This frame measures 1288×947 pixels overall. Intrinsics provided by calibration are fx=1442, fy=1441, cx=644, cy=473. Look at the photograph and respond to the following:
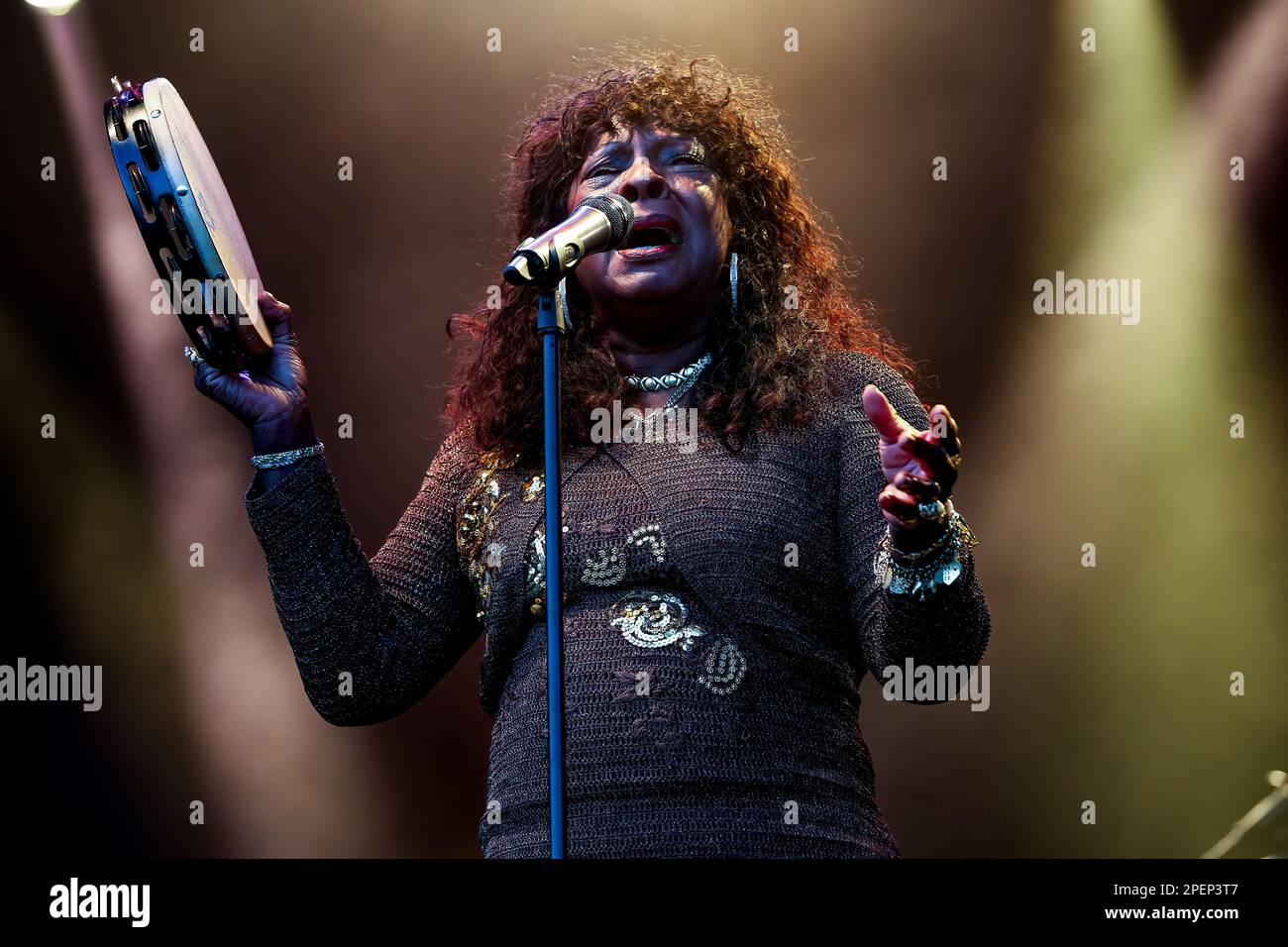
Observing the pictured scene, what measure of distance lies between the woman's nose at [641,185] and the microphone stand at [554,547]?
63 cm

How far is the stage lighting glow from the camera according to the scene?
3605mm

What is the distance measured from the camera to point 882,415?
5.16 ft

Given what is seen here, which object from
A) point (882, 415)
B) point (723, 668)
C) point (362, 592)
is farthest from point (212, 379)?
point (882, 415)

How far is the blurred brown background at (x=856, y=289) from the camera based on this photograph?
12.1 feet

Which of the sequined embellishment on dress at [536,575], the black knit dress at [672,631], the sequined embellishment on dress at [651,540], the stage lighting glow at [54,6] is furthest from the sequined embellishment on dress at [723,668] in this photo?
the stage lighting glow at [54,6]

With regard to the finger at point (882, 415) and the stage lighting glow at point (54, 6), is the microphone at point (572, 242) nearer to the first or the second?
the finger at point (882, 415)

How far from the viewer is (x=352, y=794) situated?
381 cm

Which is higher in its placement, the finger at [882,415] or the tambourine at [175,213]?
the tambourine at [175,213]

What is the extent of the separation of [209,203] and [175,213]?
0.26 ft

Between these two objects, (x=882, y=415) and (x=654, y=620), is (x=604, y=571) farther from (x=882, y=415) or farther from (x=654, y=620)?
(x=882, y=415)

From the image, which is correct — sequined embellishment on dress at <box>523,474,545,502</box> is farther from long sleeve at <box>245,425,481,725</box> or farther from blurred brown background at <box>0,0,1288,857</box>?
blurred brown background at <box>0,0,1288,857</box>
